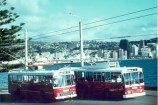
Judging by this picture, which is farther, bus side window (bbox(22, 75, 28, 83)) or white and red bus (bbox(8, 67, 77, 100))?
bus side window (bbox(22, 75, 28, 83))

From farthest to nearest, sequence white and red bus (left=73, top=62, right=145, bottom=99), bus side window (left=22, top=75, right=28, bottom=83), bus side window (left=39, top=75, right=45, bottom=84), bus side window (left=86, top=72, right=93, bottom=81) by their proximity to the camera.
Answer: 1. bus side window (left=22, top=75, right=28, bottom=83)
2. bus side window (left=86, top=72, right=93, bottom=81)
3. bus side window (left=39, top=75, right=45, bottom=84)
4. white and red bus (left=73, top=62, right=145, bottom=99)

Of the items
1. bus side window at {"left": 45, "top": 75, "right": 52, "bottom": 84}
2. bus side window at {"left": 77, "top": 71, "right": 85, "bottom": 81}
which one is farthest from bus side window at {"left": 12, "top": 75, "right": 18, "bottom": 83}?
bus side window at {"left": 77, "top": 71, "right": 85, "bottom": 81}

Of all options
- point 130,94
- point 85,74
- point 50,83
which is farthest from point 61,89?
point 130,94

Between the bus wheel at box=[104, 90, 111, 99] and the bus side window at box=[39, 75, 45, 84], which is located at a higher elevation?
the bus side window at box=[39, 75, 45, 84]

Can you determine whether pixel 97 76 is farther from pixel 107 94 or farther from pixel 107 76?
pixel 107 94

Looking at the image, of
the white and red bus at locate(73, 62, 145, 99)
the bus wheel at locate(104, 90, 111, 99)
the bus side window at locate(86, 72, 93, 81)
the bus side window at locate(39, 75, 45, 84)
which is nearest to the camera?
the white and red bus at locate(73, 62, 145, 99)

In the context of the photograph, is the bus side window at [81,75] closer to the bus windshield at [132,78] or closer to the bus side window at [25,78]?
the bus side window at [25,78]

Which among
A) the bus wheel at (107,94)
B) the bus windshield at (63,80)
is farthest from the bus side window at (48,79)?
the bus wheel at (107,94)

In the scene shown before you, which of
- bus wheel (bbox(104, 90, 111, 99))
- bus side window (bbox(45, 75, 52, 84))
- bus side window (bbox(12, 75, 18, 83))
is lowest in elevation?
bus wheel (bbox(104, 90, 111, 99))

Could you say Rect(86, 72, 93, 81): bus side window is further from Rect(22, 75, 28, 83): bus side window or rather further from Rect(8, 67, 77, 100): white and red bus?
Rect(22, 75, 28, 83): bus side window
